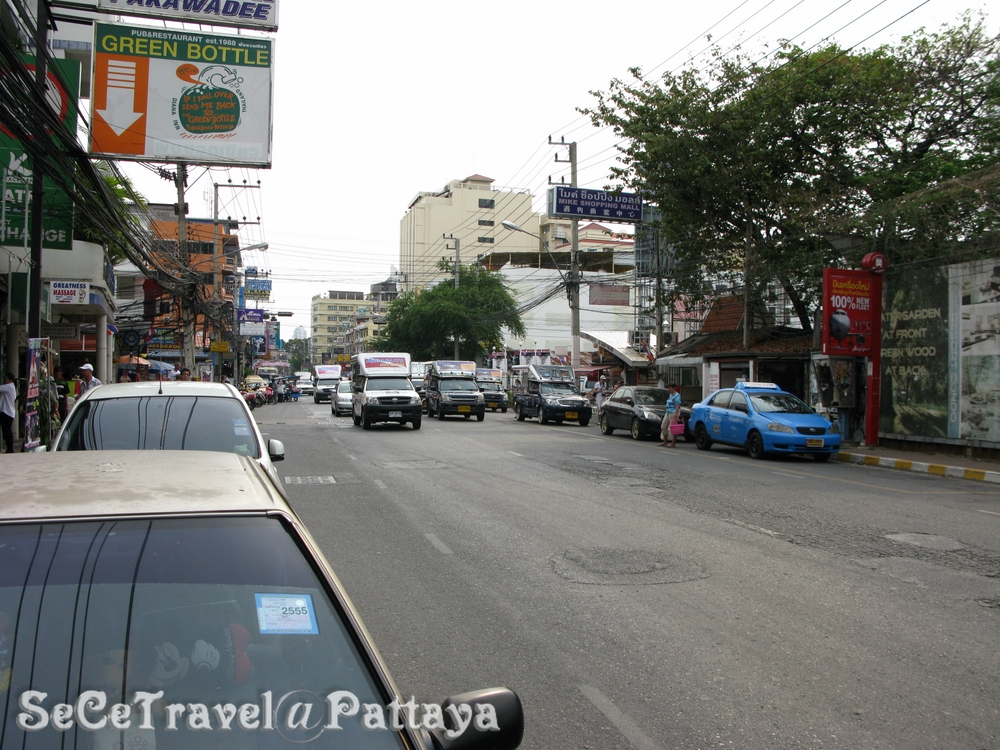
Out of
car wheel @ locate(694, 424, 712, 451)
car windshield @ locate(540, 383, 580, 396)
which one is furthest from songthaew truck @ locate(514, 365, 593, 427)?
car wheel @ locate(694, 424, 712, 451)

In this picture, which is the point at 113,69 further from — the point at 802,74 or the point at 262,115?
the point at 802,74

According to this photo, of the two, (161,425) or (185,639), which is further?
(161,425)

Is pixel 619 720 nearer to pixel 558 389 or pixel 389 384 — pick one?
pixel 389 384

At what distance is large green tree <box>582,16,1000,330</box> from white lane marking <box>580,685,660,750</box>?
60.8 ft

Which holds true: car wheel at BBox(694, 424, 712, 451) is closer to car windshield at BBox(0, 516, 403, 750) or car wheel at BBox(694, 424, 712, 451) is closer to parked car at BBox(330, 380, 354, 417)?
car windshield at BBox(0, 516, 403, 750)

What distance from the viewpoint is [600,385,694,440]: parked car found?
23781 mm

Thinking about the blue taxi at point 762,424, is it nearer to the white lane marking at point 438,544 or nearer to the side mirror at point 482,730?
the white lane marking at point 438,544

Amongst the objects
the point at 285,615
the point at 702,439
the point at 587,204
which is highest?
the point at 587,204

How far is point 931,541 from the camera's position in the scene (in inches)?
352

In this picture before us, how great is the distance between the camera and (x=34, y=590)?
88.0 inches

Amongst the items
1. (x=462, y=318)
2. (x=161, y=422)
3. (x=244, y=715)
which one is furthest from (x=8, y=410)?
(x=462, y=318)

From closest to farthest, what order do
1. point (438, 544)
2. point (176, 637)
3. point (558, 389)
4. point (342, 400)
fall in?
point (176, 637) < point (438, 544) < point (558, 389) < point (342, 400)

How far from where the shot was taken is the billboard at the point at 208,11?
17086 millimetres

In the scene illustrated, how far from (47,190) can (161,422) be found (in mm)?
14808
